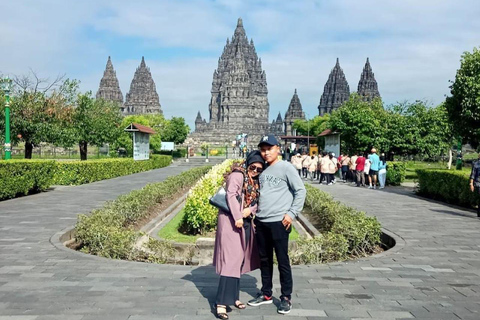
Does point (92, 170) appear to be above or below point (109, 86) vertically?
below

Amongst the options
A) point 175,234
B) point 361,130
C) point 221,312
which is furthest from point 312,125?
point 221,312

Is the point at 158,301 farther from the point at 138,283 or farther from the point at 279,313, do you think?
the point at 279,313

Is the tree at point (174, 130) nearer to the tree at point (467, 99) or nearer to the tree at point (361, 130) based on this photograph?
the tree at point (361, 130)

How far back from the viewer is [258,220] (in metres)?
4.70

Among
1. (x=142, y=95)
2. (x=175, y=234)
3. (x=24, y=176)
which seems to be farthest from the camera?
(x=142, y=95)

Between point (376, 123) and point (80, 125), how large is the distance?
811 inches

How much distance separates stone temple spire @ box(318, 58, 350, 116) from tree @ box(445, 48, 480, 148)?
90.7 m

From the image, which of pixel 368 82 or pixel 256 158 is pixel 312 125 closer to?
pixel 368 82

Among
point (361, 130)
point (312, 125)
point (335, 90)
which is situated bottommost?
point (361, 130)

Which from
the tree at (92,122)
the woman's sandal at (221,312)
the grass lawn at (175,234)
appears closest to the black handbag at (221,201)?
the woman's sandal at (221,312)

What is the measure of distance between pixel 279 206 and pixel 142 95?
10257 centimetres

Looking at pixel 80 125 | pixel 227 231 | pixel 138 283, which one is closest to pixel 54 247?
pixel 138 283

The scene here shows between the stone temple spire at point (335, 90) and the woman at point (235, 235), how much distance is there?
352 ft

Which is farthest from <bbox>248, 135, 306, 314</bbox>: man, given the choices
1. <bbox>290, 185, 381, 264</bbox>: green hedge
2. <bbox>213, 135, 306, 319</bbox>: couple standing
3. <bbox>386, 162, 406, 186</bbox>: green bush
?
<bbox>386, 162, 406, 186</bbox>: green bush
